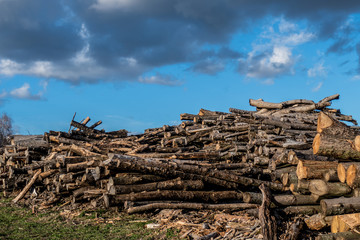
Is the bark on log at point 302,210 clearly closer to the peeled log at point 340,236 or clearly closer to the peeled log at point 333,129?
the peeled log at point 340,236

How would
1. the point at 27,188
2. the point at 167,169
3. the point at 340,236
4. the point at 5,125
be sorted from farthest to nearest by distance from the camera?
the point at 5,125
the point at 27,188
the point at 167,169
the point at 340,236

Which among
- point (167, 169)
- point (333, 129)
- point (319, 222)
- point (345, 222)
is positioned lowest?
point (319, 222)

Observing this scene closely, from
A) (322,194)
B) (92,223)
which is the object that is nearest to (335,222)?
(322,194)

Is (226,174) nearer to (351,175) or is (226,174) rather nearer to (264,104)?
(351,175)

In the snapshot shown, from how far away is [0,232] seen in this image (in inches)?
361

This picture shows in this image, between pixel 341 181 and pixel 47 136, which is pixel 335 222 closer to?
pixel 341 181

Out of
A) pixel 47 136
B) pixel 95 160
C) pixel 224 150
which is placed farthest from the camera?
pixel 47 136

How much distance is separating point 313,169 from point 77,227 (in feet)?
21.1

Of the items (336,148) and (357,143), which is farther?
(336,148)

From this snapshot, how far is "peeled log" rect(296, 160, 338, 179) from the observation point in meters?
8.23

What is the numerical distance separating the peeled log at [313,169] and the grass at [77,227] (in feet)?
11.5

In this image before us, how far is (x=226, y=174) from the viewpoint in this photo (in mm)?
10242


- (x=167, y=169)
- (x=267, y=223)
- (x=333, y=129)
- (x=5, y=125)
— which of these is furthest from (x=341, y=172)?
(x=5, y=125)

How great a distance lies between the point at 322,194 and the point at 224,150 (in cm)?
669
